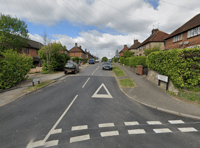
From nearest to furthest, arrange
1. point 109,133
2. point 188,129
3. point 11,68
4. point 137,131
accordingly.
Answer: point 109,133, point 137,131, point 188,129, point 11,68

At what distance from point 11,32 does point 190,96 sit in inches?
1129

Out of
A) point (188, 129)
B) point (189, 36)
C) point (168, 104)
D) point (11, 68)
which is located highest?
point (189, 36)

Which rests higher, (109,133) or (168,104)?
(168,104)

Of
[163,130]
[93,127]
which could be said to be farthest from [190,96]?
[93,127]

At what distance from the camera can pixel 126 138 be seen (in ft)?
10.4

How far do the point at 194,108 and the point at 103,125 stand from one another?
5088mm

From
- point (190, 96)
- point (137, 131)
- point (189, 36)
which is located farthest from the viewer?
point (189, 36)

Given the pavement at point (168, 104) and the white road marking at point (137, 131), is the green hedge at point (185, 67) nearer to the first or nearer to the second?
the pavement at point (168, 104)

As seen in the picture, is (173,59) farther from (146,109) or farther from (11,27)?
(11,27)

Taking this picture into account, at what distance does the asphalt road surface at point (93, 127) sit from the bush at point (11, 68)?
14.4 ft

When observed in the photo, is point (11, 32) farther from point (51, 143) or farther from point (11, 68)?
point (51, 143)

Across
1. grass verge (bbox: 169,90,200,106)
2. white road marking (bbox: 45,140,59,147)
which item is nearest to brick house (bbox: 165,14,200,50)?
grass verge (bbox: 169,90,200,106)

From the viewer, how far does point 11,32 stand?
19.2 m

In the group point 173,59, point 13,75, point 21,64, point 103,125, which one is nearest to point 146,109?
point 103,125
